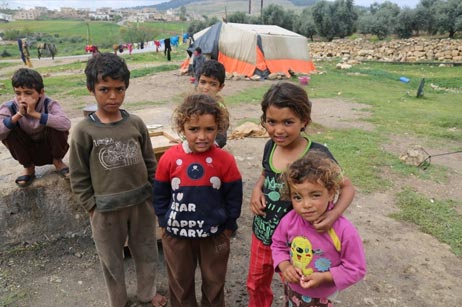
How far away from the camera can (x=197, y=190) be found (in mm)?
1840

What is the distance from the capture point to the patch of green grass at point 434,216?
11.0 feet

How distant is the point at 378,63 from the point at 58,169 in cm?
2127

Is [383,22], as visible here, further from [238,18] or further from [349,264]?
[349,264]

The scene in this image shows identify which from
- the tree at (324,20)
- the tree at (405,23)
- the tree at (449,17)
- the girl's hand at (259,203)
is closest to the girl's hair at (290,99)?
the girl's hand at (259,203)

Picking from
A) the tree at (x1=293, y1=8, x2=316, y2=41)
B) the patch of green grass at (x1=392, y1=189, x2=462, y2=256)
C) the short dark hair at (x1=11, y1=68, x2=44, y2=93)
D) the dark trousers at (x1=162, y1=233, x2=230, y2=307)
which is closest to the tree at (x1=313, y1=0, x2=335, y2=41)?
the tree at (x1=293, y1=8, x2=316, y2=41)

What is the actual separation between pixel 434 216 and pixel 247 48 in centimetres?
1254

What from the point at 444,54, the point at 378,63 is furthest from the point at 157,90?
the point at 444,54

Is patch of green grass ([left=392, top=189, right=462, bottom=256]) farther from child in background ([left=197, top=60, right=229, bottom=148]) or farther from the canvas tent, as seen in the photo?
the canvas tent

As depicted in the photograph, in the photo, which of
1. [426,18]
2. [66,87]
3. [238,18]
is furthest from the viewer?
[238,18]

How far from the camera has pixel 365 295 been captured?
2570 millimetres

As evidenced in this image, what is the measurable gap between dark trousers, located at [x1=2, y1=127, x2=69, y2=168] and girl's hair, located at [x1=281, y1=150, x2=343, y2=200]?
6.41 feet

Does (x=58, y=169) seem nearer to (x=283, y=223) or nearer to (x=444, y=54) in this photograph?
(x=283, y=223)

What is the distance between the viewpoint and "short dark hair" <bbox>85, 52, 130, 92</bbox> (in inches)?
76.2

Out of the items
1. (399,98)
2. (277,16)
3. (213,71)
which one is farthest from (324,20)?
(213,71)
